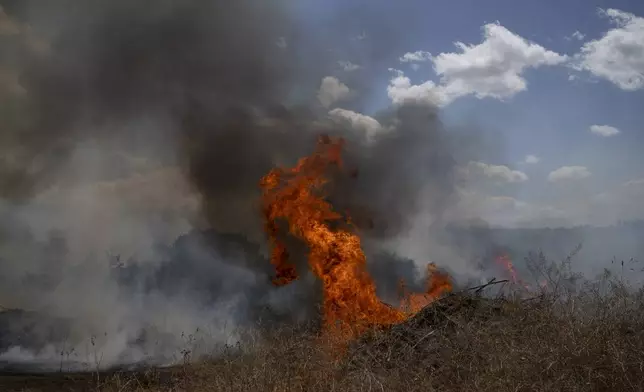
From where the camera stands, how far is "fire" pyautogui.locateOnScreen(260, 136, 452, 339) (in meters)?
12.5

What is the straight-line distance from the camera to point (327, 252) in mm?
14367

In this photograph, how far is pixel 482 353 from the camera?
20.9 feet

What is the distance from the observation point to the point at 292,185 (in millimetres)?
16984

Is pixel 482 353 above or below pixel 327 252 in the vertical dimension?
below

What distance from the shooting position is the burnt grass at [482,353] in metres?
5.50

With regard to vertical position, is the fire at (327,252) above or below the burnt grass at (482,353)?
above

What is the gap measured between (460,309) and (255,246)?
41.1ft

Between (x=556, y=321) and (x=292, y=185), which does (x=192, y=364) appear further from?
(x=292, y=185)

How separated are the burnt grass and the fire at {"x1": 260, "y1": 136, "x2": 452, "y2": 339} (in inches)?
55.0

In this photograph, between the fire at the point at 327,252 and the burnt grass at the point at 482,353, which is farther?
the fire at the point at 327,252

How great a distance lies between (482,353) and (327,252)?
8208mm

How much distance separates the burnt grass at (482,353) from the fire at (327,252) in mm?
1396

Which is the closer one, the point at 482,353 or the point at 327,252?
the point at 482,353

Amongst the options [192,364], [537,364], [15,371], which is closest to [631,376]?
[537,364]
